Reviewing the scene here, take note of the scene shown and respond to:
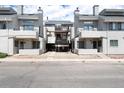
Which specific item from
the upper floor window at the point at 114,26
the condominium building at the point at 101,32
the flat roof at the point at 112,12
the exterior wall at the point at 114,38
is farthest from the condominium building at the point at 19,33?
the upper floor window at the point at 114,26

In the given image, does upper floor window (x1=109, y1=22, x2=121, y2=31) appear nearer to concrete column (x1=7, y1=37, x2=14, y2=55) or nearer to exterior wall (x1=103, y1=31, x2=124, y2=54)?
exterior wall (x1=103, y1=31, x2=124, y2=54)

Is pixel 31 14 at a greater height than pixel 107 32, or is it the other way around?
pixel 31 14

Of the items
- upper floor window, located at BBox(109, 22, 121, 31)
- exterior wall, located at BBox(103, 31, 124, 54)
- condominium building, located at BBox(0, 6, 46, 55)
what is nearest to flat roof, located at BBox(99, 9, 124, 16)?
upper floor window, located at BBox(109, 22, 121, 31)

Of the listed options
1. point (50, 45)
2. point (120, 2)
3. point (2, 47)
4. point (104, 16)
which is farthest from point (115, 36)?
point (120, 2)

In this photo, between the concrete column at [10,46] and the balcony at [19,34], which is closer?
the concrete column at [10,46]

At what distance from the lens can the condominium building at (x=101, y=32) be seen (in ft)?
125

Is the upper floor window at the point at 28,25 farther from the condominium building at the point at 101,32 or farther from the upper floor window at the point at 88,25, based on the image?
the upper floor window at the point at 88,25

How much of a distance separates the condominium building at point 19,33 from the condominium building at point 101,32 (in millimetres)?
6797

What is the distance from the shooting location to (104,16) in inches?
1721

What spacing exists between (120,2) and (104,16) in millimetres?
39627

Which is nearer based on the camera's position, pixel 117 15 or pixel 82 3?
pixel 82 3
